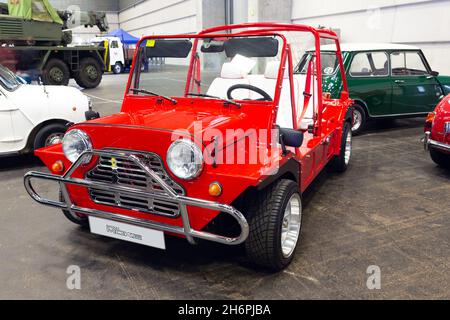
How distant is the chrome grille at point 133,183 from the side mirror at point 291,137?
85 centimetres

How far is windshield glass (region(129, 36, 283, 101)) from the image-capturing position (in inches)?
130

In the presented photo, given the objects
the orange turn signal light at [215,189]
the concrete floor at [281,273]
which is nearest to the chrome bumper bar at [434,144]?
the concrete floor at [281,273]

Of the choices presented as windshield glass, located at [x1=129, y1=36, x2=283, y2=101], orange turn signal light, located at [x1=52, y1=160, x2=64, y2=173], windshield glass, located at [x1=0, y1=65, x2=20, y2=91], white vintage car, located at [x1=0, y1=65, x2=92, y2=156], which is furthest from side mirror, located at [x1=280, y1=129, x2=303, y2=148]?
windshield glass, located at [x1=0, y1=65, x2=20, y2=91]

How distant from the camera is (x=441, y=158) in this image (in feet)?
16.4

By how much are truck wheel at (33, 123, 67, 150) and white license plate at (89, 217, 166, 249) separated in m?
2.77

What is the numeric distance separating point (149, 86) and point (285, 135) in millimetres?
1446

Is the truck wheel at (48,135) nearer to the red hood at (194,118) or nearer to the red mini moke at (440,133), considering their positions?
the red hood at (194,118)

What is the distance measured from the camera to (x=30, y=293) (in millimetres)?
2500

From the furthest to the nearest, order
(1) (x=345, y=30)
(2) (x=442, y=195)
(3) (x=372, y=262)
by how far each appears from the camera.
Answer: (1) (x=345, y=30)
(2) (x=442, y=195)
(3) (x=372, y=262)

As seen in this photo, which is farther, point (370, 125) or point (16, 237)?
point (370, 125)

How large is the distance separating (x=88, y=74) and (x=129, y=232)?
1324 centimetres

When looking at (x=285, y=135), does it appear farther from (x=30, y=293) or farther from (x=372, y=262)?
(x=30, y=293)
